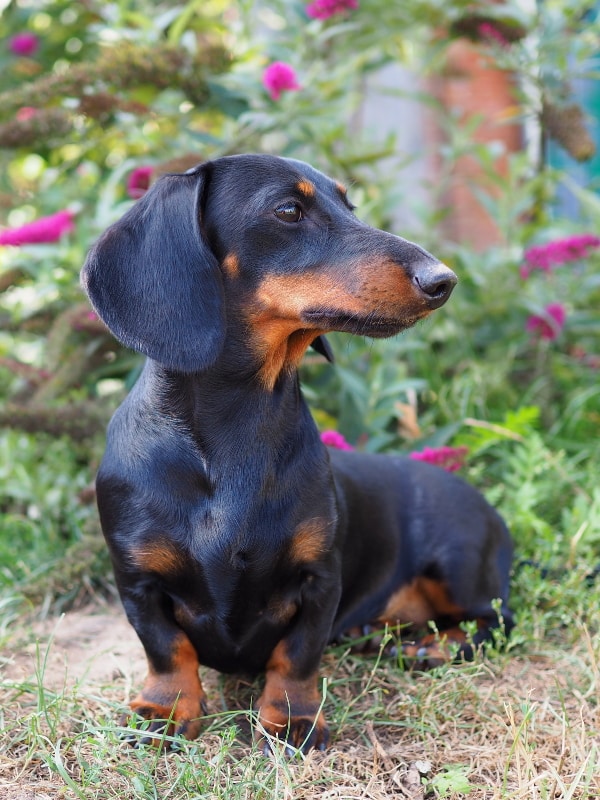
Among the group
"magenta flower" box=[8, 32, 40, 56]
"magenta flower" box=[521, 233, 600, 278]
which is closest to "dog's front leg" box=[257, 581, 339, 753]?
"magenta flower" box=[521, 233, 600, 278]

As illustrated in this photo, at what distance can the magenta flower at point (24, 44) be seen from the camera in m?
5.51

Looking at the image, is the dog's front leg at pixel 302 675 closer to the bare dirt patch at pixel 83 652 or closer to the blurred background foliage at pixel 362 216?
the bare dirt patch at pixel 83 652

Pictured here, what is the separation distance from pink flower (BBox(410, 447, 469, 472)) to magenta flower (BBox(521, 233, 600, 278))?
4.23 ft

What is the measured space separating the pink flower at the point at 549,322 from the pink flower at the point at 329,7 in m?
1.76

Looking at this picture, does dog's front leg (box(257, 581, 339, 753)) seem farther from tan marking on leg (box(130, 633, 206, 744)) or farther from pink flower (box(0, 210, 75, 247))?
pink flower (box(0, 210, 75, 247))

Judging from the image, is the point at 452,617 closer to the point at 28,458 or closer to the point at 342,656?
the point at 342,656

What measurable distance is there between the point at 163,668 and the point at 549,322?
110 inches

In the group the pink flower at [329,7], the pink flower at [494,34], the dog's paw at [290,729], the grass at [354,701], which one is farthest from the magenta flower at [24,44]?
the dog's paw at [290,729]

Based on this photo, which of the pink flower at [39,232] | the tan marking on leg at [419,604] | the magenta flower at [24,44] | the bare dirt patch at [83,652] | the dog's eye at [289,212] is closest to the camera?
the dog's eye at [289,212]

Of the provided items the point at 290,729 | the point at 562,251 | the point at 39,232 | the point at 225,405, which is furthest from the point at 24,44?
the point at 290,729

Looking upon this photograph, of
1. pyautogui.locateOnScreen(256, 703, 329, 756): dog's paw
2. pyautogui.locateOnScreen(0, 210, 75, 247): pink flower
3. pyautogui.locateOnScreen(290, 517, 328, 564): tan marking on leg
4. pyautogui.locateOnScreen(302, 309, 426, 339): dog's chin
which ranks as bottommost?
pyautogui.locateOnScreen(256, 703, 329, 756): dog's paw

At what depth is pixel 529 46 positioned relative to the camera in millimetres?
5160

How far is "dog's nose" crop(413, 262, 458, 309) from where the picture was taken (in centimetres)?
209

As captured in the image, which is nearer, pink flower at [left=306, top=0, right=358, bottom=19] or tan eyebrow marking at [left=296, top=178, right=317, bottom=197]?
tan eyebrow marking at [left=296, top=178, right=317, bottom=197]
